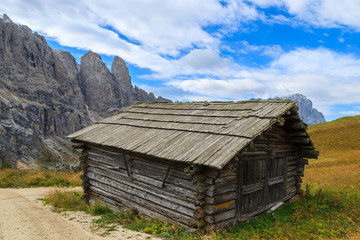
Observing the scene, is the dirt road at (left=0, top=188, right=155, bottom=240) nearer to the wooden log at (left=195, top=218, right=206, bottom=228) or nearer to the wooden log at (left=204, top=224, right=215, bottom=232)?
the wooden log at (left=195, top=218, right=206, bottom=228)

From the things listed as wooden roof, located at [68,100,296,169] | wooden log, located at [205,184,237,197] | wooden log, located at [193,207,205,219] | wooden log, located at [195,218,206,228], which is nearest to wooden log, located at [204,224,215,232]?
wooden log, located at [195,218,206,228]

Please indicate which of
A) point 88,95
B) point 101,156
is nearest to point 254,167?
point 101,156

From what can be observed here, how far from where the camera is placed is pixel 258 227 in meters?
7.65

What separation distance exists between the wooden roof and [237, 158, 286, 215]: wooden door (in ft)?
4.22

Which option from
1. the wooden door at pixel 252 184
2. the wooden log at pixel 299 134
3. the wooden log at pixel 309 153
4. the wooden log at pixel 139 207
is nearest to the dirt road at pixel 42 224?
the wooden log at pixel 139 207

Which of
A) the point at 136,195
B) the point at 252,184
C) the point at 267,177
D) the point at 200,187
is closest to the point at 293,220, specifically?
the point at 267,177

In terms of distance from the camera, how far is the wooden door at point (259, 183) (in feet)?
25.9

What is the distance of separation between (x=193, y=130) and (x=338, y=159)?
76.9 feet

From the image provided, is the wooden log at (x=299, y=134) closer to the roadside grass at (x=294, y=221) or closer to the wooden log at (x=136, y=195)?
the roadside grass at (x=294, y=221)

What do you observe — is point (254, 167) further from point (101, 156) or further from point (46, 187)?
point (46, 187)

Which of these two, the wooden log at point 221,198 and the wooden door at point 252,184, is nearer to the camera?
the wooden log at point 221,198

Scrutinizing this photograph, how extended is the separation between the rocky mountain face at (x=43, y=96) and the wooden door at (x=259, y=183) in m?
72.1

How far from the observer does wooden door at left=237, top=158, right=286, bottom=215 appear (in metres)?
7.89

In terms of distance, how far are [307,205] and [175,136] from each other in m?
6.10
